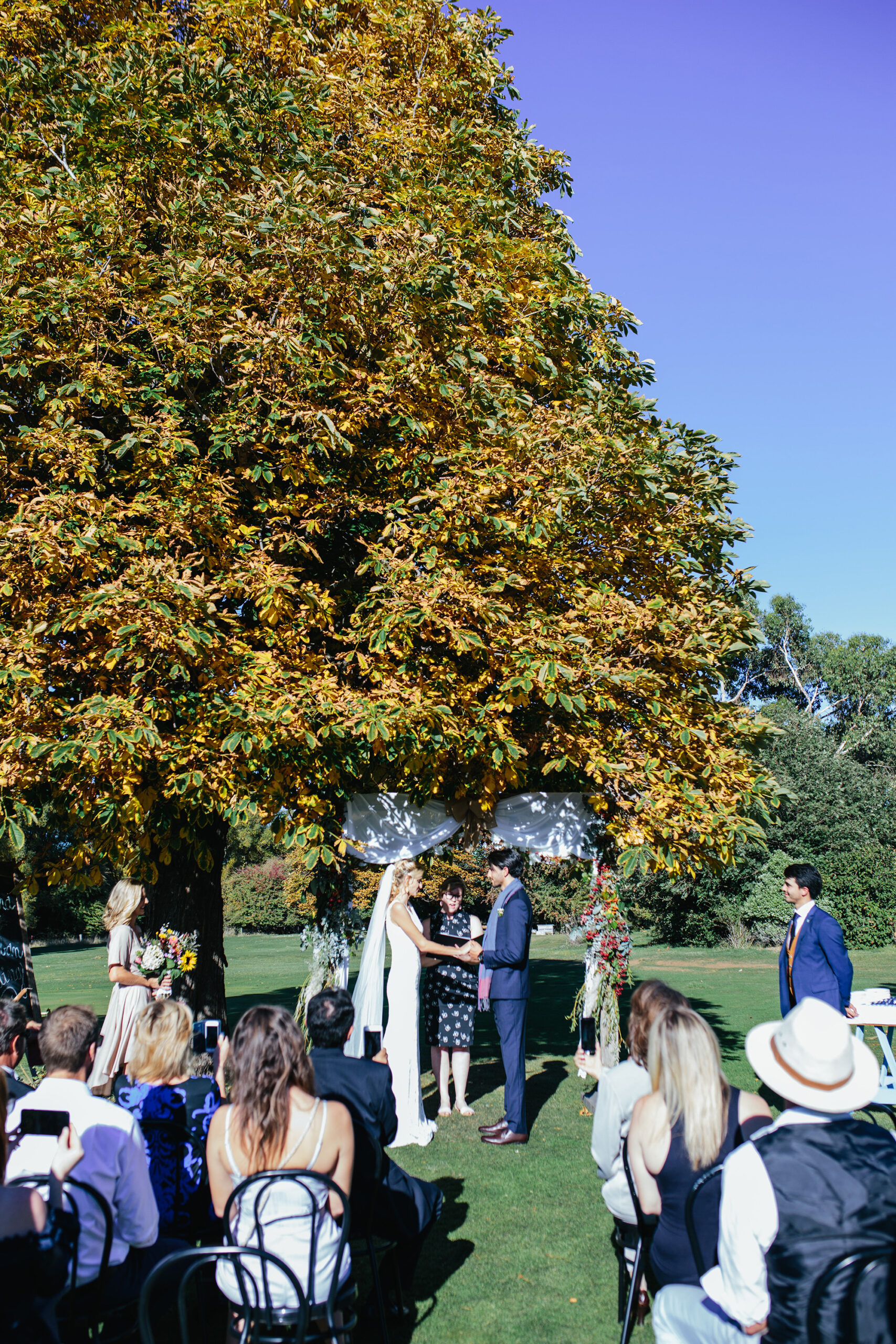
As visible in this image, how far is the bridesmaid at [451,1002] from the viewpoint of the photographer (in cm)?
793

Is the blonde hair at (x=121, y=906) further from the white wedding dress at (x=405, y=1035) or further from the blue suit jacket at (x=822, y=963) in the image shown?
the blue suit jacket at (x=822, y=963)

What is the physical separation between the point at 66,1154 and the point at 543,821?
644 cm

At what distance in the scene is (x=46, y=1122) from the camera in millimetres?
3148

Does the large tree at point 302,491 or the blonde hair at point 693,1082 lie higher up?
the large tree at point 302,491

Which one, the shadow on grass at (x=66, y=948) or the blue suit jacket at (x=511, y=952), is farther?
the shadow on grass at (x=66, y=948)

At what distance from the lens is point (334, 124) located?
918cm

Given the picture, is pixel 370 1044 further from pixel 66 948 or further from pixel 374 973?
pixel 66 948

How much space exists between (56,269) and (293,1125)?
23.4 feet

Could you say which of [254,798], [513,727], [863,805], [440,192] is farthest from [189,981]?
[863,805]

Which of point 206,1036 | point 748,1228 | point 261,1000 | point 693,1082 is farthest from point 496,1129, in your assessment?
point 261,1000

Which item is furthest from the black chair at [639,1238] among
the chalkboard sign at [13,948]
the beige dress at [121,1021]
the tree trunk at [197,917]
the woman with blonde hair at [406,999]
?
the chalkboard sign at [13,948]

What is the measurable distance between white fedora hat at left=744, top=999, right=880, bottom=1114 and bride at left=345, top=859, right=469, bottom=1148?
476 cm

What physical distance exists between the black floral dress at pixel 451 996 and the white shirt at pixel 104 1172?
4869mm

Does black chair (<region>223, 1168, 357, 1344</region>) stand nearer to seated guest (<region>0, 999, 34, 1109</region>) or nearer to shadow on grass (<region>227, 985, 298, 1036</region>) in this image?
seated guest (<region>0, 999, 34, 1109</region>)
